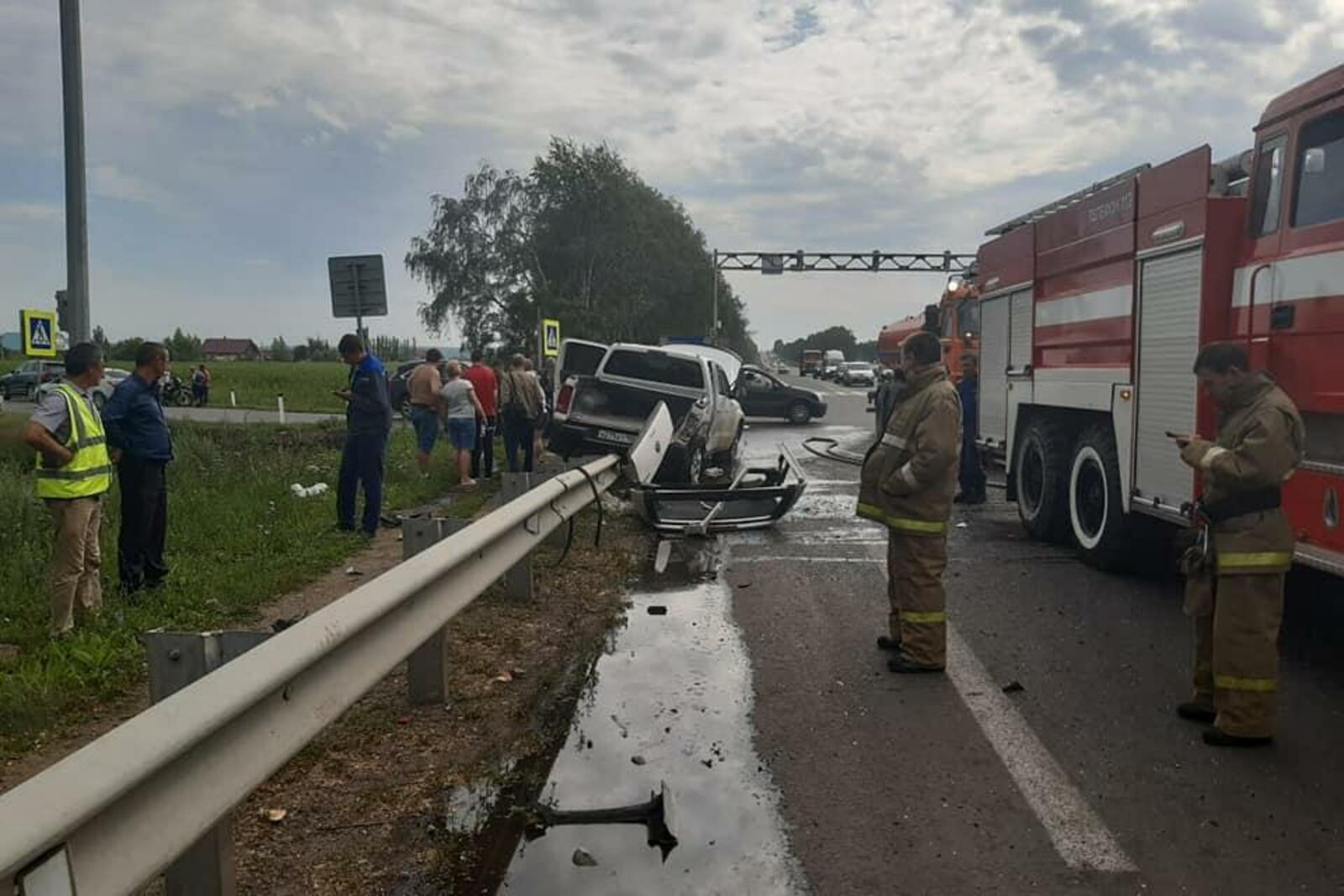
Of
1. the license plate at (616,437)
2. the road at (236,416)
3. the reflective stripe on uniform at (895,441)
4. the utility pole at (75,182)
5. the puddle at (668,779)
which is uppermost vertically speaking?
the utility pole at (75,182)

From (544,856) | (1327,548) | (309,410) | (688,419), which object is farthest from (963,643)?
(309,410)

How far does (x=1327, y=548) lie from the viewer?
5285 mm

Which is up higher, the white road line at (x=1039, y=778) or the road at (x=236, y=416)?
the white road line at (x=1039, y=778)

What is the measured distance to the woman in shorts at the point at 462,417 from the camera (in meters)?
13.3

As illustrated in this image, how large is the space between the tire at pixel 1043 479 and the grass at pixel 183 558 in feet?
17.7

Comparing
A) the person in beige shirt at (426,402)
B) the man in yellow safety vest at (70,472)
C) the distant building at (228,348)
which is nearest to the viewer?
the man in yellow safety vest at (70,472)

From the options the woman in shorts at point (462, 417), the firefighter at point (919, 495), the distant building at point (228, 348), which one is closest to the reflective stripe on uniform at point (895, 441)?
the firefighter at point (919, 495)

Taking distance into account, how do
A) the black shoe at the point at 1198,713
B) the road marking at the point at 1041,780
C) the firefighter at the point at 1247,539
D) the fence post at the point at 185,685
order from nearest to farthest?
1. the fence post at the point at 185,685
2. the road marking at the point at 1041,780
3. the firefighter at the point at 1247,539
4. the black shoe at the point at 1198,713

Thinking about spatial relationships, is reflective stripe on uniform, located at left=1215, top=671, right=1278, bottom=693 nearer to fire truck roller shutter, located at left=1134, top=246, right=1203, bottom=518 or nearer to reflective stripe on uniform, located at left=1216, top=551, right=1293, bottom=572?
reflective stripe on uniform, located at left=1216, top=551, right=1293, bottom=572

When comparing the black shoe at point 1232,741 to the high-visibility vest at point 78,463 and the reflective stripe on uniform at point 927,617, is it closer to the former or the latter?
the reflective stripe on uniform at point 927,617

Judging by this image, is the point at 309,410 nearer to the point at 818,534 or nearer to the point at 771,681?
the point at 818,534

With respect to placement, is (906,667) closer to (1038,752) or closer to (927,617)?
(927,617)

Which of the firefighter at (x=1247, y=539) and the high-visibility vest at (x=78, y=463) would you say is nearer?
the firefighter at (x=1247, y=539)

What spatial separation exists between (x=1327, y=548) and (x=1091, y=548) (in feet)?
10.7
